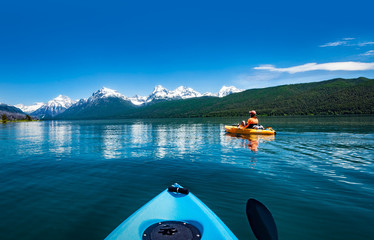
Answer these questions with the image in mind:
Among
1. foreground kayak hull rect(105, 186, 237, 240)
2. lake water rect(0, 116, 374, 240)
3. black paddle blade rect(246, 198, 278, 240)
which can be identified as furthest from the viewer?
lake water rect(0, 116, 374, 240)

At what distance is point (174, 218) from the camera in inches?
186

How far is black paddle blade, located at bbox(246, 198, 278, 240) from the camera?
3.89 metres

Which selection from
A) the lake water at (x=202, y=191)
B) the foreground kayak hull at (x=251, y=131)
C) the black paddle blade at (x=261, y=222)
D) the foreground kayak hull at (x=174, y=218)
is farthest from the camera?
the foreground kayak hull at (x=251, y=131)

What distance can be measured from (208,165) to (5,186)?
414 inches

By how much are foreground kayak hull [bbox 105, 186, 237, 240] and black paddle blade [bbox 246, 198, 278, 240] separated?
1.56 feet

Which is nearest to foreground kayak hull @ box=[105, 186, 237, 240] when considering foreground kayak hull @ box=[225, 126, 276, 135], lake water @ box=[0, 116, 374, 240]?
lake water @ box=[0, 116, 374, 240]

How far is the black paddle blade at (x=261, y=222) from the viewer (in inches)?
153

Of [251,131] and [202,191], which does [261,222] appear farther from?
[251,131]

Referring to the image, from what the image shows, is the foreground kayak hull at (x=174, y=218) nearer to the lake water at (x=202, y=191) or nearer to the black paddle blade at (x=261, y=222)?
the black paddle blade at (x=261, y=222)

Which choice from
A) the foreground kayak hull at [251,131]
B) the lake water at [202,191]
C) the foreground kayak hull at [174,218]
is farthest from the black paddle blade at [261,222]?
the foreground kayak hull at [251,131]

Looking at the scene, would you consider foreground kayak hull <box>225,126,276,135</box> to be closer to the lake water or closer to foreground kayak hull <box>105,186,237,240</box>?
the lake water

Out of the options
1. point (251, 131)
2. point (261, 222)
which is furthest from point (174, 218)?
point (251, 131)

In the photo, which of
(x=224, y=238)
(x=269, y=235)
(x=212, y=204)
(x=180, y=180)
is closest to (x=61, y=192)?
(x=180, y=180)

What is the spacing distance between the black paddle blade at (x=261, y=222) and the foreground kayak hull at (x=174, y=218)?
1.56ft
